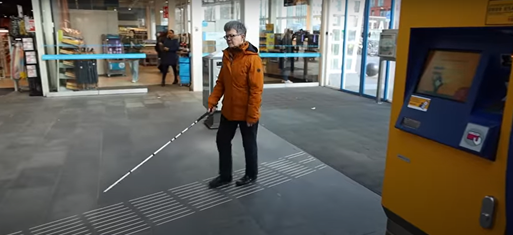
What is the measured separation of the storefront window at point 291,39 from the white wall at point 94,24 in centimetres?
395

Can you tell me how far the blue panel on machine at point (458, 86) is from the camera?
1.91 meters

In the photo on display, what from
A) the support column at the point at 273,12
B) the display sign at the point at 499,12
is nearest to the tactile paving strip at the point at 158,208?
the display sign at the point at 499,12

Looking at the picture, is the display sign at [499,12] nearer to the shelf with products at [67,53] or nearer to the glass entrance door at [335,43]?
the glass entrance door at [335,43]

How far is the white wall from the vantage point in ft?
32.9

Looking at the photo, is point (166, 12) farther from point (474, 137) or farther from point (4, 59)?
point (474, 137)

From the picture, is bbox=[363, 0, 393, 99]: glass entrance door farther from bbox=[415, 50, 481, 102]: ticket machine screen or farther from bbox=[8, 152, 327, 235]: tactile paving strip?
bbox=[415, 50, 481, 102]: ticket machine screen

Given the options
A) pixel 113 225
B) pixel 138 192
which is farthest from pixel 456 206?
pixel 138 192

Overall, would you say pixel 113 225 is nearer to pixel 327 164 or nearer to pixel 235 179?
pixel 235 179

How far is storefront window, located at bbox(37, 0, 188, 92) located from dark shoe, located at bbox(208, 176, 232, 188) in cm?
654

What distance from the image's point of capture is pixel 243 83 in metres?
3.85

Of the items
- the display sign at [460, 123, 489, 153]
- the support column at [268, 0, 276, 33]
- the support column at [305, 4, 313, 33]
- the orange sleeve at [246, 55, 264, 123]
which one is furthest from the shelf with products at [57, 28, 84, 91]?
the display sign at [460, 123, 489, 153]

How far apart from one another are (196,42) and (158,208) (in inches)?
272

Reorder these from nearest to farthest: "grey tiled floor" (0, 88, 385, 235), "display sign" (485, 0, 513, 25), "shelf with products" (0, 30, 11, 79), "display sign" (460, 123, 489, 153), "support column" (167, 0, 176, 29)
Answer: "display sign" (485, 0, 513, 25), "display sign" (460, 123, 489, 153), "grey tiled floor" (0, 88, 385, 235), "shelf with products" (0, 30, 11, 79), "support column" (167, 0, 176, 29)

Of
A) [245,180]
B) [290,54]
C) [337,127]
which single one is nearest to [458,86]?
[245,180]
